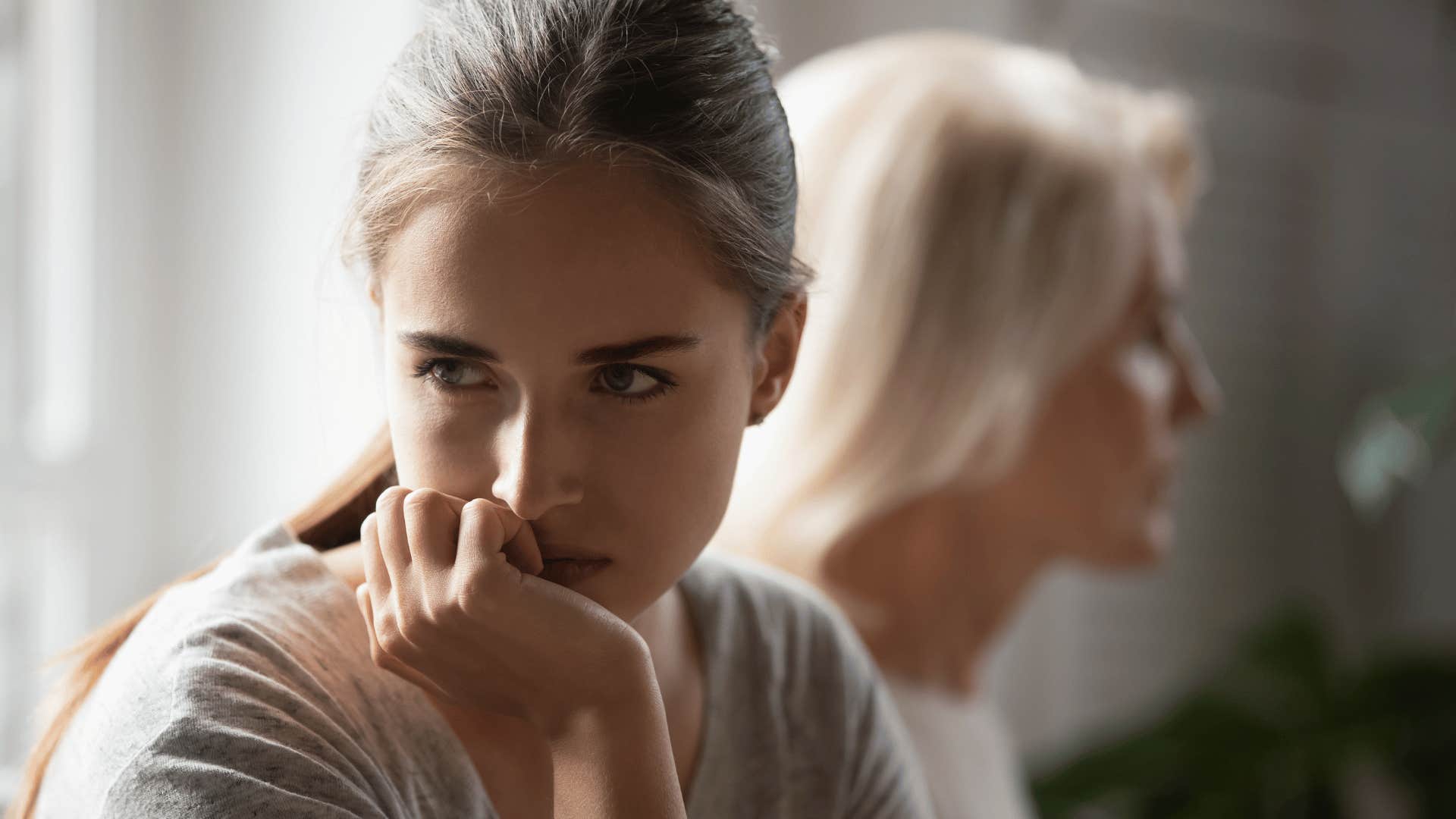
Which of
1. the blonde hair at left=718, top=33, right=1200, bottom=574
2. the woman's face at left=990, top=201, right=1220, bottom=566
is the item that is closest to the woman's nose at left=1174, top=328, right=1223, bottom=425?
the woman's face at left=990, top=201, right=1220, bottom=566

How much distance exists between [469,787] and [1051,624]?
1736mm

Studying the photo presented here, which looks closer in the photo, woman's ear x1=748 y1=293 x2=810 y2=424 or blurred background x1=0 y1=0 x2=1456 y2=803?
woman's ear x1=748 y1=293 x2=810 y2=424

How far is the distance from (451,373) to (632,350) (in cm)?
7

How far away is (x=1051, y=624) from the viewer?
7.10 feet

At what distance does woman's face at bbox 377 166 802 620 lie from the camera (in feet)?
1.59

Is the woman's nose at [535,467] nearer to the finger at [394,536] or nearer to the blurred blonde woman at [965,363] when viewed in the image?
the finger at [394,536]

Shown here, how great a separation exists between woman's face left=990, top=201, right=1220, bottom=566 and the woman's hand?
2.62 feet

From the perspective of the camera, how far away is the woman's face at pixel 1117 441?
124 centimetres

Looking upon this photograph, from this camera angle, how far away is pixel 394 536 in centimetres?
51

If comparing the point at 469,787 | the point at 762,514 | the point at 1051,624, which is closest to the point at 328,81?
the point at 762,514

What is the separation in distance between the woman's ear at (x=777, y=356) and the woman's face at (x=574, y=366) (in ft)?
0.12

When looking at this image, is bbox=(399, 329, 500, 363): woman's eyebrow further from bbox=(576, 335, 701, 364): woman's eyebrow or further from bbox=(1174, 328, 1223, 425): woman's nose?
bbox=(1174, 328, 1223, 425): woman's nose

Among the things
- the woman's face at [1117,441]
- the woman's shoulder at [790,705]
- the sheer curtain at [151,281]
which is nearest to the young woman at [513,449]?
the woman's shoulder at [790,705]

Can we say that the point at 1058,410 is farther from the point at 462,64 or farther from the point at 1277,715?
the point at 1277,715
